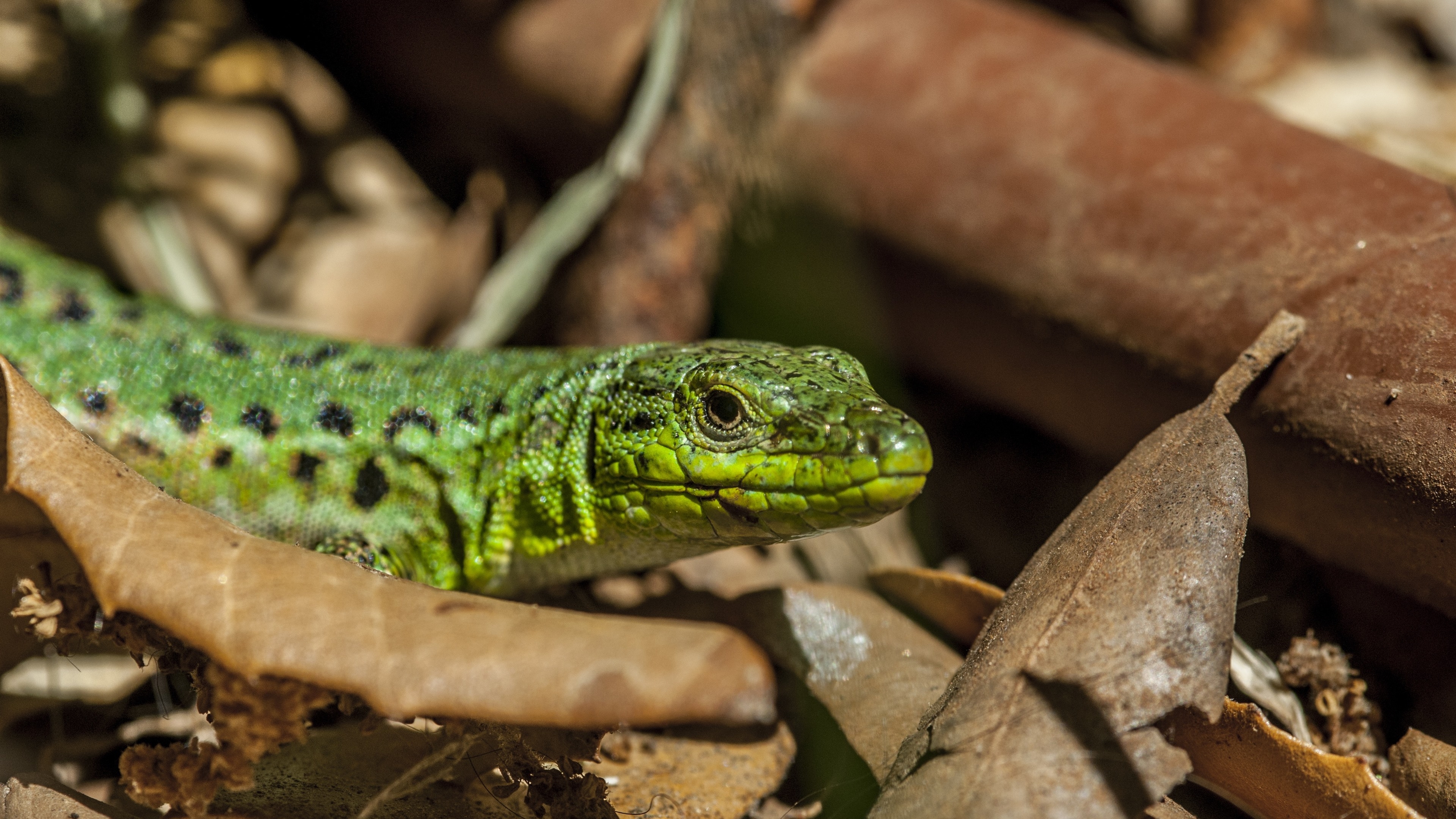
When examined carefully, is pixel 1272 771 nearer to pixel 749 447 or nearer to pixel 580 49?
pixel 749 447

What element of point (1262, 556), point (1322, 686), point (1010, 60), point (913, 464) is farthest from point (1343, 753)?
point (1010, 60)

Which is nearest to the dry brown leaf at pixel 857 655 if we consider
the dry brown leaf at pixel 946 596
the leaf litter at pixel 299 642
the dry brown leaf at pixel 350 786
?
the dry brown leaf at pixel 946 596

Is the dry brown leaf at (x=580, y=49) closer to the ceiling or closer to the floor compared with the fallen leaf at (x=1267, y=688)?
closer to the ceiling

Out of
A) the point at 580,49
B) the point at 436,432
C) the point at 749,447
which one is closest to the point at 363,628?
the point at 749,447

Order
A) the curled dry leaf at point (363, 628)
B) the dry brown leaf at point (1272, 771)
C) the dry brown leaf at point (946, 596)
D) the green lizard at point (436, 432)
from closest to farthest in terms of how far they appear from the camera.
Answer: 1. the curled dry leaf at point (363, 628)
2. the dry brown leaf at point (1272, 771)
3. the dry brown leaf at point (946, 596)
4. the green lizard at point (436, 432)

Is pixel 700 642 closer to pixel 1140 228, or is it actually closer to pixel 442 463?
pixel 442 463

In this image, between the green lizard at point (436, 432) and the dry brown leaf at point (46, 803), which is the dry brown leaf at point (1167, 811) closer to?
the green lizard at point (436, 432)

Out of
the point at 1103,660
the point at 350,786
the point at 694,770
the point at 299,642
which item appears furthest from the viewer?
the point at 694,770
